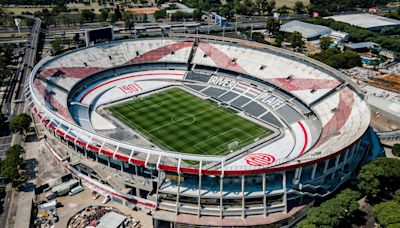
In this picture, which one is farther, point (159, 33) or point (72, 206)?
point (159, 33)

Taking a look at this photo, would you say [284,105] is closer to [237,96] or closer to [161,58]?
[237,96]

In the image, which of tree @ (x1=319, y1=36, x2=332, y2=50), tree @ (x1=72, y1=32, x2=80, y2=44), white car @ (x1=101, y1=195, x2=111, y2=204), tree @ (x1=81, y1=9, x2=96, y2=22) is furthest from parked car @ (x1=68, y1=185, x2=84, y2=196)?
tree @ (x1=81, y1=9, x2=96, y2=22)

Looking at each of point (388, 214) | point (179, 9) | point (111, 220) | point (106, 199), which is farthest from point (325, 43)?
point (111, 220)

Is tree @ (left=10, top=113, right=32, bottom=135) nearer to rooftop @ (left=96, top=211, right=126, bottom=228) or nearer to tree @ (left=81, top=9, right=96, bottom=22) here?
rooftop @ (left=96, top=211, right=126, bottom=228)

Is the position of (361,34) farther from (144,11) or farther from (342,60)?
(144,11)

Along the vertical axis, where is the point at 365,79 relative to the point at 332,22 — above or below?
below

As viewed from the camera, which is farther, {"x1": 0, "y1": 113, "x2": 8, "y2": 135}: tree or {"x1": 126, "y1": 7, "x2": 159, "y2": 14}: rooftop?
{"x1": 126, "y1": 7, "x2": 159, "y2": 14}: rooftop

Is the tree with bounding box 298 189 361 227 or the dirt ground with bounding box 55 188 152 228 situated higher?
the tree with bounding box 298 189 361 227

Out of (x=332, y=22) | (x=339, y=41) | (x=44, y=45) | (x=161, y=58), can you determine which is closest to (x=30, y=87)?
(x=161, y=58)
